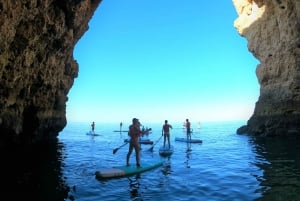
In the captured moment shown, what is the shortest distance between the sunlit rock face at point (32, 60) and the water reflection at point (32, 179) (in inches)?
130

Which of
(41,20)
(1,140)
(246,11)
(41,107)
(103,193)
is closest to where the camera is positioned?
(103,193)

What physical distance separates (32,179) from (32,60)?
9.13 metres

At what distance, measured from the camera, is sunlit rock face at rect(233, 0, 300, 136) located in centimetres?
3725

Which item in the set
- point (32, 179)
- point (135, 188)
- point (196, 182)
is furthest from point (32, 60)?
point (196, 182)

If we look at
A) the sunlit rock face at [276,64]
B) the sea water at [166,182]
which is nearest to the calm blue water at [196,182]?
the sea water at [166,182]

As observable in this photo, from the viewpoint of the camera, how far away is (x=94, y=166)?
1762cm

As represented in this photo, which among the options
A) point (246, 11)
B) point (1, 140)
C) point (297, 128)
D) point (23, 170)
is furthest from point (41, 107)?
point (246, 11)

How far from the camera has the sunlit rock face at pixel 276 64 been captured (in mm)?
37250

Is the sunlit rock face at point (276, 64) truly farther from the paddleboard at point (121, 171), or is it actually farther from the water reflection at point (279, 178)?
the paddleboard at point (121, 171)

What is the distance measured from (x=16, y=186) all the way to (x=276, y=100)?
1357 inches

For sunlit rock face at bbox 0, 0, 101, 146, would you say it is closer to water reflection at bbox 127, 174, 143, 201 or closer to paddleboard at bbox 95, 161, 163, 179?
paddleboard at bbox 95, 161, 163, 179

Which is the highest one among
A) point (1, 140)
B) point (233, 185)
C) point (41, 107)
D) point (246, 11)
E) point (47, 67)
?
point (246, 11)

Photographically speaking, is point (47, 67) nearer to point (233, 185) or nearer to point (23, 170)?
point (23, 170)

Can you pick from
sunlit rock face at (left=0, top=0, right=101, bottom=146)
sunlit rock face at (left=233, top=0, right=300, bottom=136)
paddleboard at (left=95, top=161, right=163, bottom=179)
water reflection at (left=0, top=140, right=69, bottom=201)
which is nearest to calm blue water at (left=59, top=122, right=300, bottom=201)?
paddleboard at (left=95, top=161, right=163, bottom=179)
